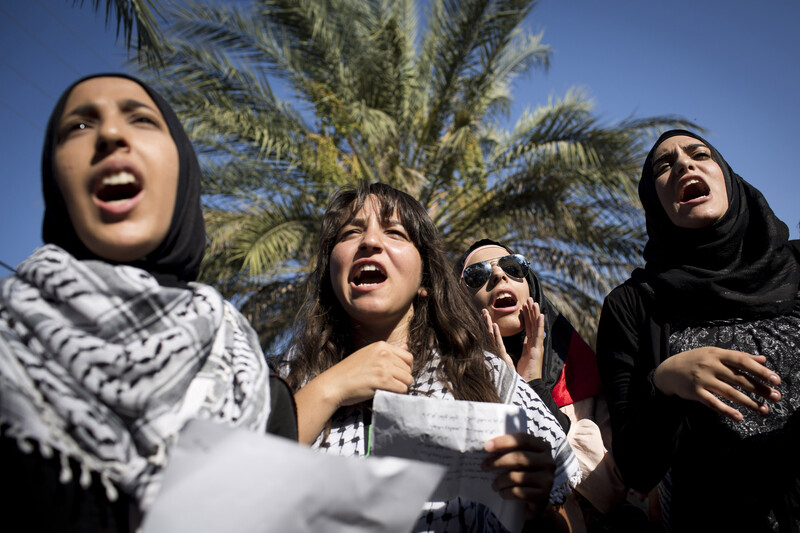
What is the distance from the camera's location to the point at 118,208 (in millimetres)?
1196

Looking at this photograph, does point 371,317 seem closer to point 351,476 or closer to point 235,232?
point 351,476

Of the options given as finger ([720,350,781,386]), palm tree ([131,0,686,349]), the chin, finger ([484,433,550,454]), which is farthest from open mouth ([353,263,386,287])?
palm tree ([131,0,686,349])

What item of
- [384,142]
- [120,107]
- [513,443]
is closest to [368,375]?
[513,443]

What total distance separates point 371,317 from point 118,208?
3.28 ft

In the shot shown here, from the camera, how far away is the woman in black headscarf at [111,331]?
992mm

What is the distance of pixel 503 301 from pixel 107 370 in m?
2.44

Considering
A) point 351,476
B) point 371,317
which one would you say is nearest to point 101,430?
point 351,476

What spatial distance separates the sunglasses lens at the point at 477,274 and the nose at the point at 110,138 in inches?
91.4

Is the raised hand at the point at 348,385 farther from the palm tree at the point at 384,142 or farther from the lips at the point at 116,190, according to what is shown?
the palm tree at the point at 384,142

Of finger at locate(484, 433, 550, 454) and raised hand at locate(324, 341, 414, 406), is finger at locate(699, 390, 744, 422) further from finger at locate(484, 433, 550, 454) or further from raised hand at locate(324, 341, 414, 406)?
raised hand at locate(324, 341, 414, 406)

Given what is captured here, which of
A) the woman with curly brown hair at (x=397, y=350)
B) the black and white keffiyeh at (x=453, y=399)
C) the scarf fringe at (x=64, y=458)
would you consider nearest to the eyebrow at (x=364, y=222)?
the woman with curly brown hair at (x=397, y=350)

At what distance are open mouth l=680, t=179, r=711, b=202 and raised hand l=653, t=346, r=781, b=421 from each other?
805 millimetres

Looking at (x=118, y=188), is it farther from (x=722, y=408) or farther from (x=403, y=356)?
Result: (x=722, y=408)

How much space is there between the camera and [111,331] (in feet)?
3.58
